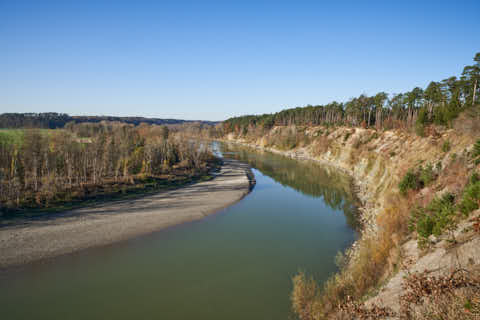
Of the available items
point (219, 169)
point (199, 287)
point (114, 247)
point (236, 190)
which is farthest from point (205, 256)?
point (219, 169)

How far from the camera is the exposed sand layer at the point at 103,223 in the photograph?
17766 millimetres

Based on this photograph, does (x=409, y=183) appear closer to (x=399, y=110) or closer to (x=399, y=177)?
(x=399, y=177)

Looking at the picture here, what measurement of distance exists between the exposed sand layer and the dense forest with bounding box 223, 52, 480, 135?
28446 millimetres

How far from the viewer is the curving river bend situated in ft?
40.4

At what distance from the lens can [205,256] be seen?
57.2 ft

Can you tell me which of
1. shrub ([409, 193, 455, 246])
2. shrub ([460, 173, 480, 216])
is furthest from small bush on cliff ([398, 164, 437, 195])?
shrub ([460, 173, 480, 216])

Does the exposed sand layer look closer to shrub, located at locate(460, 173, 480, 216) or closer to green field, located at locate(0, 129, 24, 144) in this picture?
shrub, located at locate(460, 173, 480, 216)

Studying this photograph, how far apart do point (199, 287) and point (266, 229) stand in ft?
32.5

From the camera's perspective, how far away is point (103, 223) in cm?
2233

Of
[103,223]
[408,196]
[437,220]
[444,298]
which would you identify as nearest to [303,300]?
[444,298]

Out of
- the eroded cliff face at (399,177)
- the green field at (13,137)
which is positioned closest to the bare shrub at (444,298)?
Answer: the eroded cliff face at (399,177)

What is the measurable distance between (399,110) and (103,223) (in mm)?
75775

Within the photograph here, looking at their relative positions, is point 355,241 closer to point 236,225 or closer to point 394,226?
point 394,226

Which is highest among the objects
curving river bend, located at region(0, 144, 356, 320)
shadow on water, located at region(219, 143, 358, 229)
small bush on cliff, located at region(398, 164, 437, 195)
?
small bush on cliff, located at region(398, 164, 437, 195)
